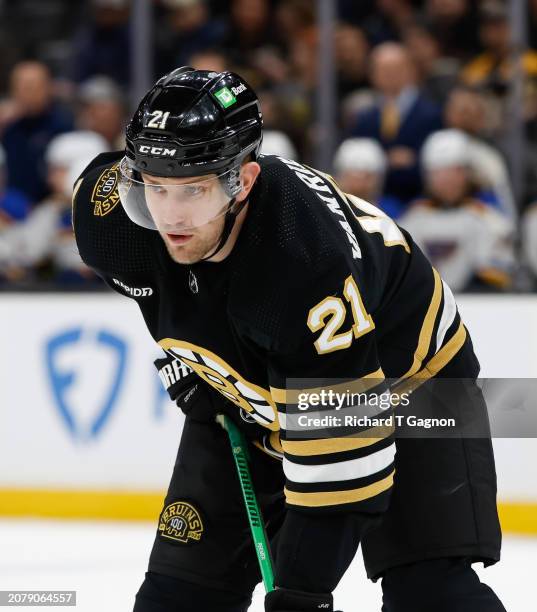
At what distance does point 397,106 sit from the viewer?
5465mm

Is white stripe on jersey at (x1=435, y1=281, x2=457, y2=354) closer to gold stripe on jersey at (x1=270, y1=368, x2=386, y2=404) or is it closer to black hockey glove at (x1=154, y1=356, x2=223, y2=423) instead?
gold stripe on jersey at (x1=270, y1=368, x2=386, y2=404)

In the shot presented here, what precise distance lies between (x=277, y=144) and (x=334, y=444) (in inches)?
136

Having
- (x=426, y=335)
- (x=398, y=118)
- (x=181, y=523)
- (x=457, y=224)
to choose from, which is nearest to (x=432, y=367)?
(x=426, y=335)

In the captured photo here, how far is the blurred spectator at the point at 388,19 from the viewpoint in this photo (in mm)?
5766

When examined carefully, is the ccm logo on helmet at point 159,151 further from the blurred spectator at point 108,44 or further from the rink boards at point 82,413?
the blurred spectator at point 108,44

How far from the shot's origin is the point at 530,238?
4.92 meters

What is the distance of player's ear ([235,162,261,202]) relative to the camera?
2029 mm

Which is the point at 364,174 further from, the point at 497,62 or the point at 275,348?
the point at 275,348

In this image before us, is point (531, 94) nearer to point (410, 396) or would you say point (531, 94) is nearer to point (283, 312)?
point (410, 396)

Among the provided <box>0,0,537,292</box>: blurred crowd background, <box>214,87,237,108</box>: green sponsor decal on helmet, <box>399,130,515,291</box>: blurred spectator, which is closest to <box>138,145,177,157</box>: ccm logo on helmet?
<box>214,87,237,108</box>: green sponsor decal on helmet

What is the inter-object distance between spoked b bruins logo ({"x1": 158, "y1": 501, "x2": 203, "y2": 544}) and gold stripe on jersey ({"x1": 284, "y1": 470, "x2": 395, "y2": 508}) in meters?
0.35

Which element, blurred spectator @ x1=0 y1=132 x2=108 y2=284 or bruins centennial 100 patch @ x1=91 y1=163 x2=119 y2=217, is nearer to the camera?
bruins centennial 100 patch @ x1=91 y1=163 x2=119 y2=217

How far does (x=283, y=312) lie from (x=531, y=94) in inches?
144

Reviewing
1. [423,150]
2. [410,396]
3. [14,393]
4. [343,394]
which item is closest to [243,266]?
[343,394]
